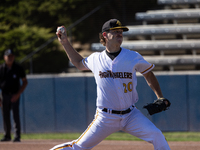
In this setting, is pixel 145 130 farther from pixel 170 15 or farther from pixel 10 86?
pixel 170 15

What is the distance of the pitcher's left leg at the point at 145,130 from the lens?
3896mm

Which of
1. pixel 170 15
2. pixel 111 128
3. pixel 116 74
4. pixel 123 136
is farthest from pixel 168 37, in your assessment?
pixel 111 128

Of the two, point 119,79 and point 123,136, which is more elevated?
point 119,79

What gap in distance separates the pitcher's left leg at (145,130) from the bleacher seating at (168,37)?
26.6ft

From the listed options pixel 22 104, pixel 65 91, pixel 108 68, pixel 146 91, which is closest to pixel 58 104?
pixel 65 91

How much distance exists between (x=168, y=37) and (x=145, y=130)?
9548 millimetres

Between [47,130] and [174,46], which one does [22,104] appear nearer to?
[47,130]

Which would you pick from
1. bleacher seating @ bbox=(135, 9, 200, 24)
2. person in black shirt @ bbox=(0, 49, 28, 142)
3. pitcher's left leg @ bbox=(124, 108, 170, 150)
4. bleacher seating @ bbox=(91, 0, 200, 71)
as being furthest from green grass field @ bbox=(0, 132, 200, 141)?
bleacher seating @ bbox=(135, 9, 200, 24)

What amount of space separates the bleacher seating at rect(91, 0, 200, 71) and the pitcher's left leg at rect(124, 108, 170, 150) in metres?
8.12

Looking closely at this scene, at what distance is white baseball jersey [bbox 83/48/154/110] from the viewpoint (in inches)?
160

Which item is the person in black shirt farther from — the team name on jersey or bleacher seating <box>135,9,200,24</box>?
bleacher seating <box>135,9,200,24</box>

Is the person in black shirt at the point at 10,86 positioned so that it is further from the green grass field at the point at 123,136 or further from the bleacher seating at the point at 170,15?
the bleacher seating at the point at 170,15

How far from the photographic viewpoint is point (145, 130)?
3928 mm

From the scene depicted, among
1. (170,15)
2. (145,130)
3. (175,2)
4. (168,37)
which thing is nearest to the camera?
(145,130)
